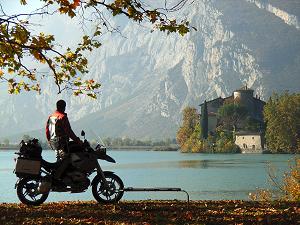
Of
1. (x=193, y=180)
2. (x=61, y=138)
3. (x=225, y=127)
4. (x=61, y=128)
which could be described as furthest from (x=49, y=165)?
(x=225, y=127)

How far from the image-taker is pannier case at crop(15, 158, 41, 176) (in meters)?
11.1

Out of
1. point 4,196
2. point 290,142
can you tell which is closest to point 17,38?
point 4,196

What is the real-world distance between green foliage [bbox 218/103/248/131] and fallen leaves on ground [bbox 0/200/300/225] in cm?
13277

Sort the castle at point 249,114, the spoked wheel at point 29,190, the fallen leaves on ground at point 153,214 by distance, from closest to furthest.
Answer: the fallen leaves on ground at point 153,214, the spoked wheel at point 29,190, the castle at point 249,114

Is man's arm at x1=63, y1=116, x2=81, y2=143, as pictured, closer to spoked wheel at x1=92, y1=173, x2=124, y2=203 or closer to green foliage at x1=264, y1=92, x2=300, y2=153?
spoked wheel at x1=92, y1=173, x2=124, y2=203

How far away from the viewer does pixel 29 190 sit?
11.6 m

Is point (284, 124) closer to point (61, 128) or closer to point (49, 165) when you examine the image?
point (49, 165)

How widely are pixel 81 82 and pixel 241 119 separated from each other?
135 metres

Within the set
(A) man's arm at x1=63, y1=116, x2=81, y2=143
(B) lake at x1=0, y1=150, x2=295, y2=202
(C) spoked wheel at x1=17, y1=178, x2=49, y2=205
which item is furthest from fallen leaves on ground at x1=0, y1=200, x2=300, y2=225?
(B) lake at x1=0, y1=150, x2=295, y2=202

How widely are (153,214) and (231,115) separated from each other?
447 feet

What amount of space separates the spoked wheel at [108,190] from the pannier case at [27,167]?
137 cm

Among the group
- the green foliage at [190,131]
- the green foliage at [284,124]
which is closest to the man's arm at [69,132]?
the green foliage at [284,124]

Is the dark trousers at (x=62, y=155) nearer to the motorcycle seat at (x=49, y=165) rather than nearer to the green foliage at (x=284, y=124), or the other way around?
the motorcycle seat at (x=49, y=165)

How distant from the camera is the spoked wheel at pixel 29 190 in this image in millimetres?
11492
